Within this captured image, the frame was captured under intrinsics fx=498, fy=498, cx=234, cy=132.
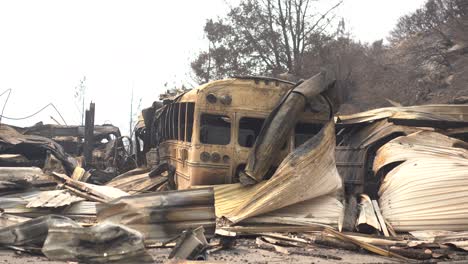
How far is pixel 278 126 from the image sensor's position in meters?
7.58

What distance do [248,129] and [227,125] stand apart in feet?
1.20

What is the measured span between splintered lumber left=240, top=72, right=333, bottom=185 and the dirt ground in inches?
75.0

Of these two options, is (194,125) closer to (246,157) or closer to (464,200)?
(246,157)

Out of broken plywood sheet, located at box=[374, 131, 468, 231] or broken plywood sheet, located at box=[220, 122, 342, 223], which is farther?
broken plywood sheet, located at box=[220, 122, 342, 223]

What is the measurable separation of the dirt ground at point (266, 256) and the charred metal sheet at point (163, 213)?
28 centimetres

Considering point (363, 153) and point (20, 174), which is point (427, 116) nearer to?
point (363, 153)

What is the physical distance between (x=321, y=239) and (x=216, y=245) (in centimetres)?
124

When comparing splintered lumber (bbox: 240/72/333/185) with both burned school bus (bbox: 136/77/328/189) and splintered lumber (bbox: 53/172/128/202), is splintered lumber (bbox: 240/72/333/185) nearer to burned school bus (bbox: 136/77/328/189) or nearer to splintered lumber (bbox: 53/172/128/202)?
burned school bus (bbox: 136/77/328/189)

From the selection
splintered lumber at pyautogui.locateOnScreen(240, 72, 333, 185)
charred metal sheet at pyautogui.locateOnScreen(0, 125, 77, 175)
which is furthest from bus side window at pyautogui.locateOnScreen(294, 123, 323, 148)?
charred metal sheet at pyautogui.locateOnScreen(0, 125, 77, 175)

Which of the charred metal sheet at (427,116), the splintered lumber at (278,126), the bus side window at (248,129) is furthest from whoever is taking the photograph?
the charred metal sheet at (427,116)

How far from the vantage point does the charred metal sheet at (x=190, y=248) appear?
4539mm

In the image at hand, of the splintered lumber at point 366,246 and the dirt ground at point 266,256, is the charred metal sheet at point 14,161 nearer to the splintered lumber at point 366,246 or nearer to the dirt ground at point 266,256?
the dirt ground at point 266,256

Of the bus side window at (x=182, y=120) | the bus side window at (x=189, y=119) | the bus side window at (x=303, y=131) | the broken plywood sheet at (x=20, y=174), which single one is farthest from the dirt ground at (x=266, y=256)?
the broken plywood sheet at (x=20, y=174)

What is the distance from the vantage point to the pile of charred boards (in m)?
4.84
